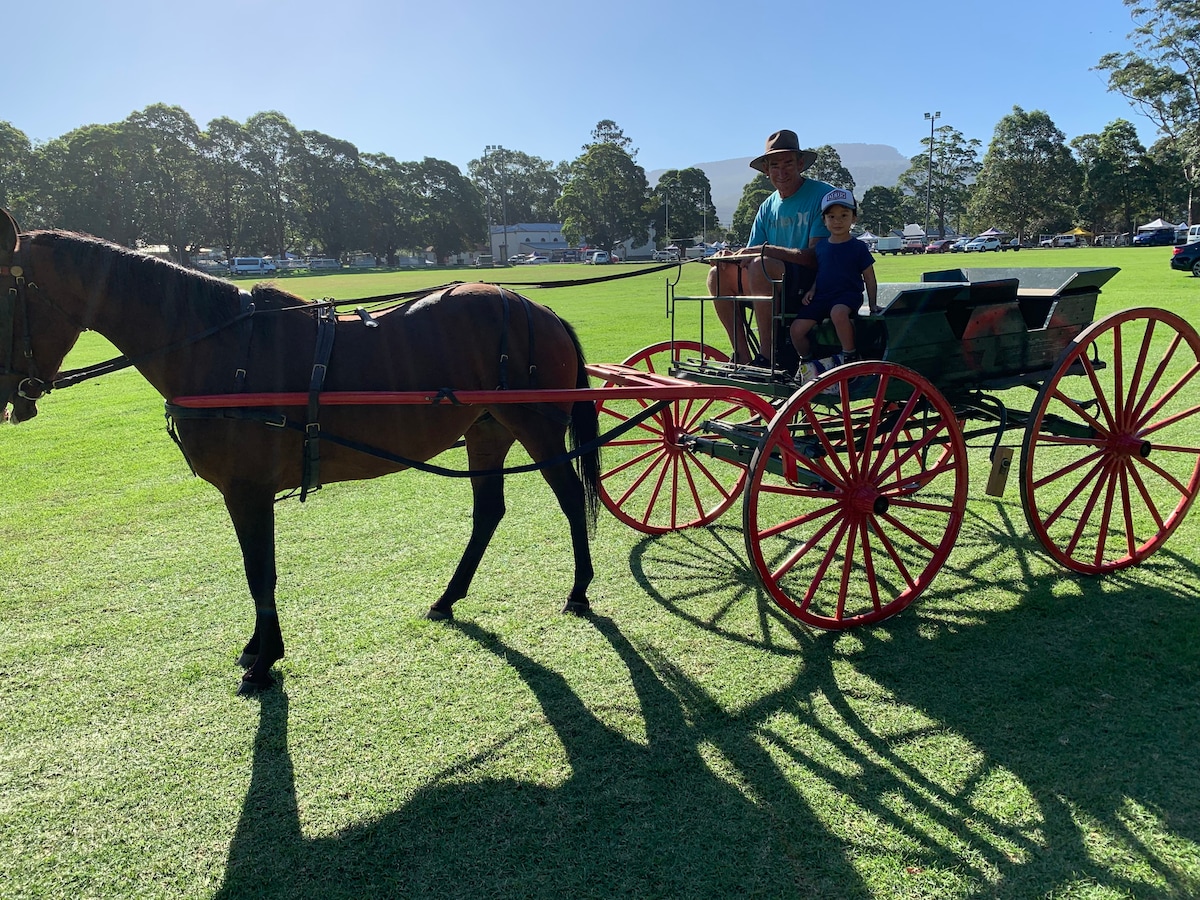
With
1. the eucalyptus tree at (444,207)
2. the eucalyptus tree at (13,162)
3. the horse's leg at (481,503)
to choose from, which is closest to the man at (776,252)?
the horse's leg at (481,503)

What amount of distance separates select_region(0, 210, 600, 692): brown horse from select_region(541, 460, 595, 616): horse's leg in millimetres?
27

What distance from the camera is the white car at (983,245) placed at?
62.1m

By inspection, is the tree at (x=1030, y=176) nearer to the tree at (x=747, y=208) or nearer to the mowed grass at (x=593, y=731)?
the tree at (x=747, y=208)

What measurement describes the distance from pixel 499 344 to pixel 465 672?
1768 mm

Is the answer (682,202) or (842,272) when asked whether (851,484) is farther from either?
(682,202)

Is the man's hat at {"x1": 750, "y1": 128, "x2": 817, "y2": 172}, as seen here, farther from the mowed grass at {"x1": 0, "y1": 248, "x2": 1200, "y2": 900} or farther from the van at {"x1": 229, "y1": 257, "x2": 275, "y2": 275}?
the van at {"x1": 229, "y1": 257, "x2": 275, "y2": 275}

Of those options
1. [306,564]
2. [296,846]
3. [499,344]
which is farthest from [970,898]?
[306,564]

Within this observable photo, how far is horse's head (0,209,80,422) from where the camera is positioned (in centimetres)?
305

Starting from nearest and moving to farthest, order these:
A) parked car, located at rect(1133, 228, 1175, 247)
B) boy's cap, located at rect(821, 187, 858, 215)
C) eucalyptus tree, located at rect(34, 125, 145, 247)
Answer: boy's cap, located at rect(821, 187, 858, 215) < eucalyptus tree, located at rect(34, 125, 145, 247) < parked car, located at rect(1133, 228, 1175, 247)

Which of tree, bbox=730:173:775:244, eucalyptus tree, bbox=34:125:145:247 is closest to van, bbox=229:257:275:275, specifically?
eucalyptus tree, bbox=34:125:145:247

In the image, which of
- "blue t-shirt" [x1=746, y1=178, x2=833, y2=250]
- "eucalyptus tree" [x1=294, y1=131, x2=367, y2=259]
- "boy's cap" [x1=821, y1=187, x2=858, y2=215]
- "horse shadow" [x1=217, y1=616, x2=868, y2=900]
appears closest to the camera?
"horse shadow" [x1=217, y1=616, x2=868, y2=900]

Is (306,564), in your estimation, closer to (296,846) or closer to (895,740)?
(296,846)

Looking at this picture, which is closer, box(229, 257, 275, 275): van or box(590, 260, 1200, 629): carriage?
box(590, 260, 1200, 629): carriage

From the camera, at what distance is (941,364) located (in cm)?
438
